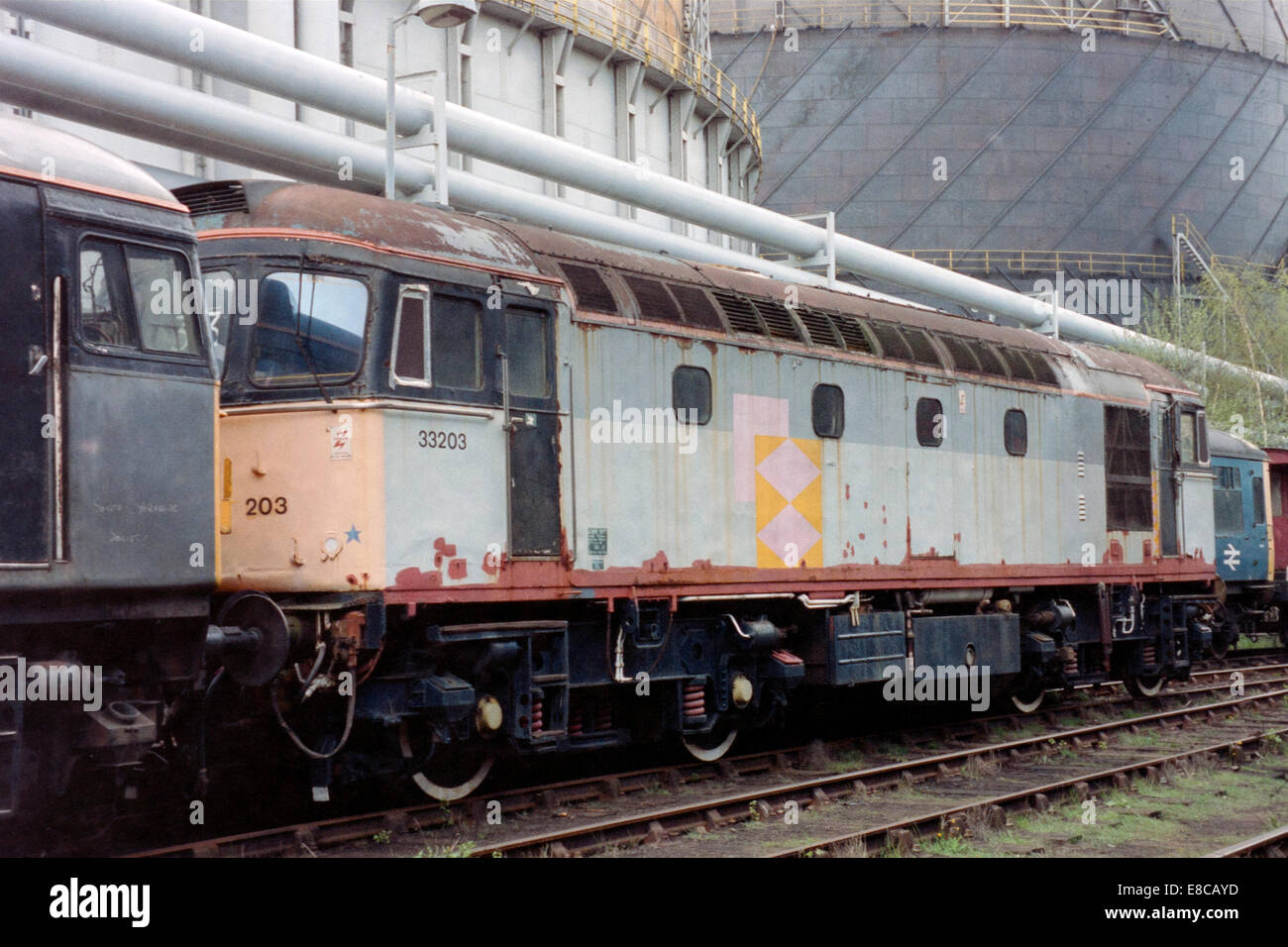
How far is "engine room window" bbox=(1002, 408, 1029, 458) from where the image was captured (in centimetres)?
1733

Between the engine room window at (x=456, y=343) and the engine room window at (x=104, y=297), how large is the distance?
2628 mm

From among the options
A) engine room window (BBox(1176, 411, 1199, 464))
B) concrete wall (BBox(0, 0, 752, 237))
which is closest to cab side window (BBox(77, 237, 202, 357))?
concrete wall (BBox(0, 0, 752, 237))

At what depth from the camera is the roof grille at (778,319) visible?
46.4ft

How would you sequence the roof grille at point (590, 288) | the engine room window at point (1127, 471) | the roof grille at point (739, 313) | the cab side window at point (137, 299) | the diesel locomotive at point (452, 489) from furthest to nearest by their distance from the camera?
the engine room window at point (1127, 471) < the roof grille at point (739, 313) < the roof grille at point (590, 288) < the cab side window at point (137, 299) < the diesel locomotive at point (452, 489)

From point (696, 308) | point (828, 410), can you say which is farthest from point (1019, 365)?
point (696, 308)

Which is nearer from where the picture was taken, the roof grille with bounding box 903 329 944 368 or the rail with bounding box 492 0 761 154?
the roof grille with bounding box 903 329 944 368

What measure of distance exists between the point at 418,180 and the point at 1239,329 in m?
29.4

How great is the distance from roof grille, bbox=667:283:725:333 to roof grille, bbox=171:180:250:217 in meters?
4.07

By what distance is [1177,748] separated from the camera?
1559 cm

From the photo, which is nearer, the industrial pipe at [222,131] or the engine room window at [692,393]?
the engine room window at [692,393]

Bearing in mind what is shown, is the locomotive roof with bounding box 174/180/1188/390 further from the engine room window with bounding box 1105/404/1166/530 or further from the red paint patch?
the red paint patch

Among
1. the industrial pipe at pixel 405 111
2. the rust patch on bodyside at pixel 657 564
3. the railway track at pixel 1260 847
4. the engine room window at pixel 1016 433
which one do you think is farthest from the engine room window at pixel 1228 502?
the rust patch on bodyside at pixel 657 564

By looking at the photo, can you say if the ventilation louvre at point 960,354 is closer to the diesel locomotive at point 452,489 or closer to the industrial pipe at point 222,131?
the diesel locomotive at point 452,489

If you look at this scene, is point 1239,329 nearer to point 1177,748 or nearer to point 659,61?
point 659,61
